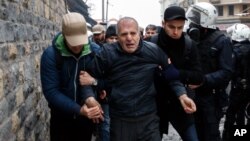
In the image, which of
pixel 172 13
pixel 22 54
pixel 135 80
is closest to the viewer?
pixel 135 80

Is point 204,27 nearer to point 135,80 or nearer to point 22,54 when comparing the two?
point 135,80

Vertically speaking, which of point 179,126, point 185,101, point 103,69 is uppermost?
point 103,69

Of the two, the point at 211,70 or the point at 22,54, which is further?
the point at 211,70

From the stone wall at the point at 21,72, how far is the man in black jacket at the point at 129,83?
0.66 metres

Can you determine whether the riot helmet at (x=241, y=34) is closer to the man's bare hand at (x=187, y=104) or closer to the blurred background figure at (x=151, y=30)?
the blurred background figure at (x=151, y=30)

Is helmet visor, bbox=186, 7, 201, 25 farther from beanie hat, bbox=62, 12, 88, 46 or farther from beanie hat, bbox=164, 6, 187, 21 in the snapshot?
beanie hat, bbox=62, 12, 88, 46

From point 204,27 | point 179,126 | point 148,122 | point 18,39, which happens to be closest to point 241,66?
point 204,27

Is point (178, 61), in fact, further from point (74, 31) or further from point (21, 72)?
point (21, 72)

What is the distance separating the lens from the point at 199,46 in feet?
15.0

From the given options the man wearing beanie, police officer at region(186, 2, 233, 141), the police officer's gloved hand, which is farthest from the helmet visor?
the man wearing beanie

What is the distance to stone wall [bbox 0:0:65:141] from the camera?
335cm

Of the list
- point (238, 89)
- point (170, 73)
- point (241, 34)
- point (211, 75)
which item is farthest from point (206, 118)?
point (241, 34)

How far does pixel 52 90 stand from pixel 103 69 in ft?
1.56

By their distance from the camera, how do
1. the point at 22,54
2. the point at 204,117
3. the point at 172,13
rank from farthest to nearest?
the point at 204,117 → the point at 22,54 → the point at 172,13
